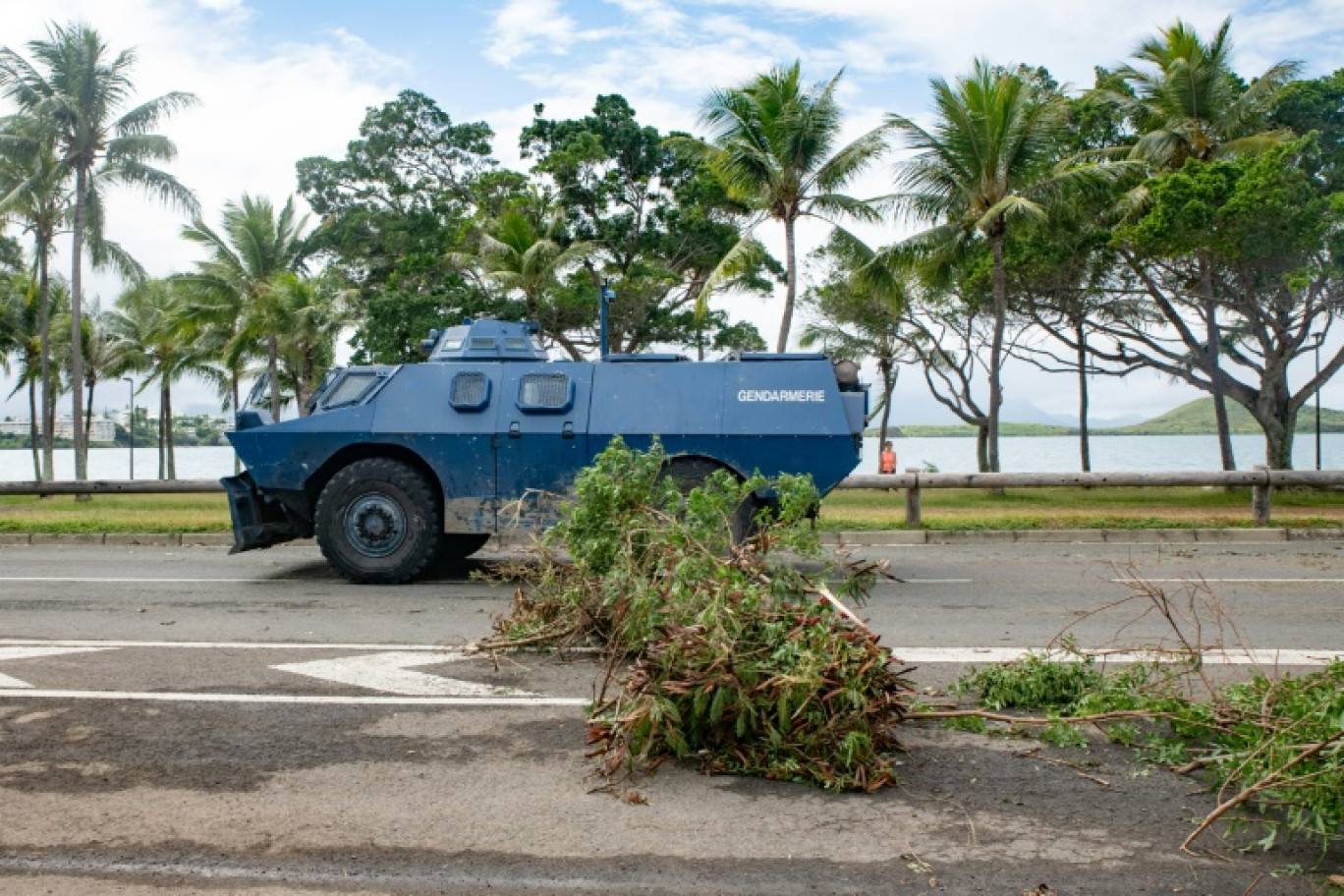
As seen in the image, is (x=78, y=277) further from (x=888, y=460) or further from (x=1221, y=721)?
(x=1221, y=721)

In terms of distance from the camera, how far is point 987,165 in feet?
76.3

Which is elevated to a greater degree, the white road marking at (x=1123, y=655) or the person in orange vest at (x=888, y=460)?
the person in orange vest at (x=888, y=460)

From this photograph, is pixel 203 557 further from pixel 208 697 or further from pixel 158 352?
pixel 158 352

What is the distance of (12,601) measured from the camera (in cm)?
982

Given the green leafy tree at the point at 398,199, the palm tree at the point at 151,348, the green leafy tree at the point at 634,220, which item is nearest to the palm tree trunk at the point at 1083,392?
the green leafy tree at the point at 634,220

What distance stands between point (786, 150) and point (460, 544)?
14458 mm

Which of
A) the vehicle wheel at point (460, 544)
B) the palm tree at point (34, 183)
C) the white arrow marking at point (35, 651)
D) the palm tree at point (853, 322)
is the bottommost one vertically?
the white arrow marking at point (35, 651)

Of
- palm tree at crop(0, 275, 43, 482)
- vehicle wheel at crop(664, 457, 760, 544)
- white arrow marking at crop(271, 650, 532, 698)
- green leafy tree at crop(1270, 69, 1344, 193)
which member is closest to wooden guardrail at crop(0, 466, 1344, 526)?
vehicle wheel at crop(664, 457, 760, 544)

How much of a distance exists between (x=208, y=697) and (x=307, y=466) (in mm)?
5225

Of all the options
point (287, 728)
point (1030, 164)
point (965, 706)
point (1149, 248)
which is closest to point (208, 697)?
point (287, 728)

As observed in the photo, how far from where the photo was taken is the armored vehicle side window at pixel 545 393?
36.3 ft

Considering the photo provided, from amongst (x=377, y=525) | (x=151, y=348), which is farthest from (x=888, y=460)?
(x=151, y=348)

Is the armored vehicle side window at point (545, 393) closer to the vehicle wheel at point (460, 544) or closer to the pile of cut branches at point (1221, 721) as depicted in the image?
the vehicle wheel at point (460, 544)

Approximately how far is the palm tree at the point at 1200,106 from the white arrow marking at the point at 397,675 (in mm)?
22136
